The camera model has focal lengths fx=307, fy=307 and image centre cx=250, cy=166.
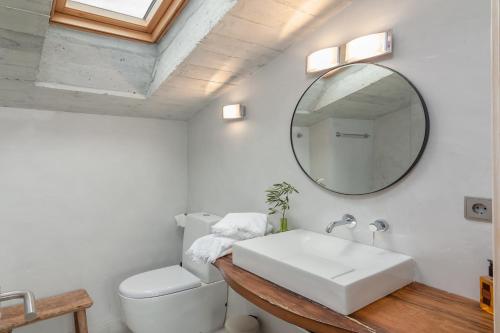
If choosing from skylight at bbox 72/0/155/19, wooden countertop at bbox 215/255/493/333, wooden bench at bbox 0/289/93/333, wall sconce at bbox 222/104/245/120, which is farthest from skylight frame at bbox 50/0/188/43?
wooden bench at bbox 0/289/93/333

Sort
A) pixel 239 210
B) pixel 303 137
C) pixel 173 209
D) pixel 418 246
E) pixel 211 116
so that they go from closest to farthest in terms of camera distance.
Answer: pixel 418 246 < pixel 303 137 < pixel 239 210 < pixel 211 116 < pixel 173 209

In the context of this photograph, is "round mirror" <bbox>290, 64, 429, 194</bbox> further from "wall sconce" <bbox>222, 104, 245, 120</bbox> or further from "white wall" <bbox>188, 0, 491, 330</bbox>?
"wall sconce" <bbox>222, 104, 245, 120</bbox>

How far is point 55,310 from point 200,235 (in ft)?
3.37

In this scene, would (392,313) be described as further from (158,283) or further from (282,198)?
(158,283)

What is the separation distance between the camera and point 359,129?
1425 millimetres

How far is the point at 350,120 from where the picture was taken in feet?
4.79

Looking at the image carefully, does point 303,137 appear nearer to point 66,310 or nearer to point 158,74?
point 158,74

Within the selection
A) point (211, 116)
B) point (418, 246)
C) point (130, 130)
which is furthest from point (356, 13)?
point (130, 130)

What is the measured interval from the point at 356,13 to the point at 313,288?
1.20m

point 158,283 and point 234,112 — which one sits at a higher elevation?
point 234,112

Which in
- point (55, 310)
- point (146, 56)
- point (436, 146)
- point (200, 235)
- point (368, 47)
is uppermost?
point (146, 56)

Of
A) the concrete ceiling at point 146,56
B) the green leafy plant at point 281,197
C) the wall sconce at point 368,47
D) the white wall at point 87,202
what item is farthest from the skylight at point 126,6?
the green leafy plant at point 281,197

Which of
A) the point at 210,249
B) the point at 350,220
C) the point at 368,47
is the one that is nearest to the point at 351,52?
the point at 368,47

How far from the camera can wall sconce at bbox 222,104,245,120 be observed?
6.81 feet
